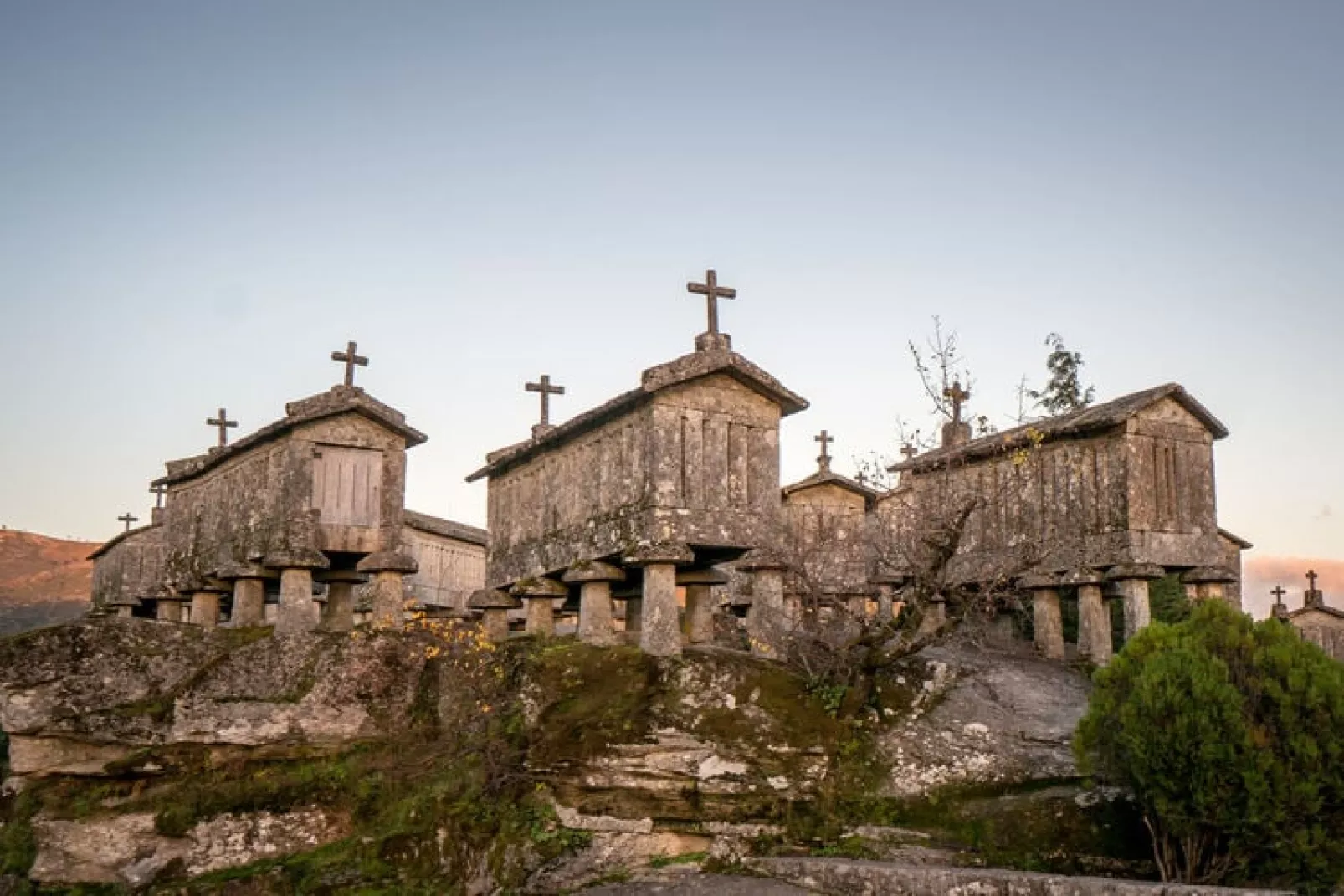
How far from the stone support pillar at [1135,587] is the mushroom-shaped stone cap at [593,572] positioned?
20.7 feet

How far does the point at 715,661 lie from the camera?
12.7 m

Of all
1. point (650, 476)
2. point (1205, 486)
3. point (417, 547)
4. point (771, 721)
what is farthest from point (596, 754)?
point (417, 547)

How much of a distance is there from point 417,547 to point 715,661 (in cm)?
1488

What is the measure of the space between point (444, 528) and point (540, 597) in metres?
11.6

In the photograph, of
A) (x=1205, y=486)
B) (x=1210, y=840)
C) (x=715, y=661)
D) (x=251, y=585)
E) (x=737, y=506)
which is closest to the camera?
(x=1210, y=840)

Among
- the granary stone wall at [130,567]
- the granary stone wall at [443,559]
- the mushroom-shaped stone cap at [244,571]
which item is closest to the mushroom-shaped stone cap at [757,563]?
the mushroom-shaped stone cap at [244,571]

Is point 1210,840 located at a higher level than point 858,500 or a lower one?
lower

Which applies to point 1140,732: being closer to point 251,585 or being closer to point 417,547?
point 251,585

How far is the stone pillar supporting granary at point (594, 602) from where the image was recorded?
14242mm

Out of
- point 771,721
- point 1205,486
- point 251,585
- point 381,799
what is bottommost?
point 381,799

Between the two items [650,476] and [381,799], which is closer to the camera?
[650,476]

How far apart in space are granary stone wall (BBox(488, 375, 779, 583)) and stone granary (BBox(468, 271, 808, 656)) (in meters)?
0.01

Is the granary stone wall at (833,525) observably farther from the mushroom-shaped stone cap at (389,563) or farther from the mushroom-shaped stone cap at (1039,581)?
the mushroom-shaped stone cap at (389,563)

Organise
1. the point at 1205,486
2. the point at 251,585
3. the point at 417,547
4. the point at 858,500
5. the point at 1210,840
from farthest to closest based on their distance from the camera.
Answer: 1. the point at 417,547
2. the point at 858,500
3. the point at 251,585
4. the point at 1205,486
5. the point at 1210,840
